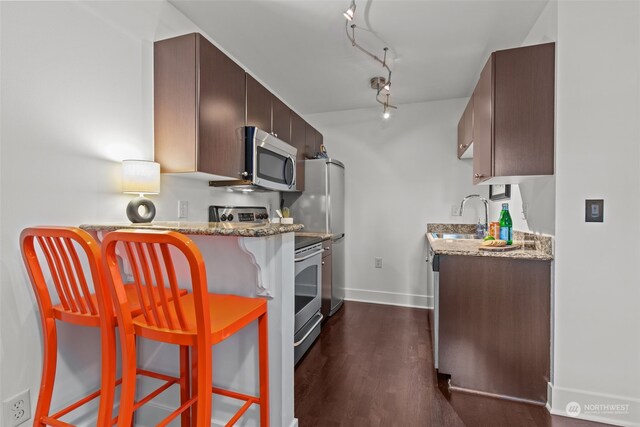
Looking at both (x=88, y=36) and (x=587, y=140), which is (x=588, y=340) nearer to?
(x=587, y=140)

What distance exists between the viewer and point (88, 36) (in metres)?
1.49

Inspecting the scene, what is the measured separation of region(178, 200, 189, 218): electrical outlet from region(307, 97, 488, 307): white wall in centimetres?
215

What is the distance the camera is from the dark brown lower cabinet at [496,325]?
173 cm

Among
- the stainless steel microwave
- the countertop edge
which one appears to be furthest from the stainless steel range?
the countertop edge

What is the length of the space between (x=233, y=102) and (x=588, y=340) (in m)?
2.53

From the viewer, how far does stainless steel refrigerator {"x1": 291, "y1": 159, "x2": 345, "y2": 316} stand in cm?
318

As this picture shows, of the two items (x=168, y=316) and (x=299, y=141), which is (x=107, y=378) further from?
(x=299, y=141)

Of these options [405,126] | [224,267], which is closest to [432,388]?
[224,267]

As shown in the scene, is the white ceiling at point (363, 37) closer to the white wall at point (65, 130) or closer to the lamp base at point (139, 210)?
Result: the white wall at point (65, 130)

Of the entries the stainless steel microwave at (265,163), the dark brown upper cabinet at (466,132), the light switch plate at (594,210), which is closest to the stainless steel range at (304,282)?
the stainless steel microwave at (265,163)

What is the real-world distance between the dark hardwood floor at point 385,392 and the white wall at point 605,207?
293mm

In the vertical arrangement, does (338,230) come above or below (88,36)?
below

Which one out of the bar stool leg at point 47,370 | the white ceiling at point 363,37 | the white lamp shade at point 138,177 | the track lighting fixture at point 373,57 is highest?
the white ceiling at point 363,37

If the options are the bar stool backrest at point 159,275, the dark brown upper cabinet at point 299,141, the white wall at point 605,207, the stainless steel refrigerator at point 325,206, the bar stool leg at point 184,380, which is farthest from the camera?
the stainless steel refrigerator at point 325,206
